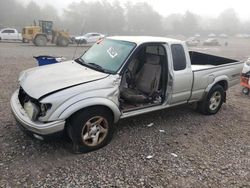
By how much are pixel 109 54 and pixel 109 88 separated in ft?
2.92

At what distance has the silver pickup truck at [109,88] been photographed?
363 cm

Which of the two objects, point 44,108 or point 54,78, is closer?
point 44,108

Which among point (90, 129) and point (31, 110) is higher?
point (31, 110)

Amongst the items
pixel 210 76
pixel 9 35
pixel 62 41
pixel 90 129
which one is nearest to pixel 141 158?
pixel 90 129

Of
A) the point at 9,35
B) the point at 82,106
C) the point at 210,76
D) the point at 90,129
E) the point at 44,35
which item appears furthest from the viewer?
the point at 9,35

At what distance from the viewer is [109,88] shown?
4035mm

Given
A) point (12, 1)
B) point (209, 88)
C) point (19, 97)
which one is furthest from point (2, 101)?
point (12, 1)

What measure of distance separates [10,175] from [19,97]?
52.9 inches

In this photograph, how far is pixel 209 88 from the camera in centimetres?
562

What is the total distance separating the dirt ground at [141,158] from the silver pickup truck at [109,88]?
1.28 ft

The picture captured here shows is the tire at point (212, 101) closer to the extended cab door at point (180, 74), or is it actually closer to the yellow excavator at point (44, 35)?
the extended cab door at point (180, 74)

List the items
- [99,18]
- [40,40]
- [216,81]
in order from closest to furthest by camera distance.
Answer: [216,81], [40,40], [99,18]

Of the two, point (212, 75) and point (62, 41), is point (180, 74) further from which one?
point (62, 41)

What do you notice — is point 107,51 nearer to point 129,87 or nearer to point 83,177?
point 129,87
